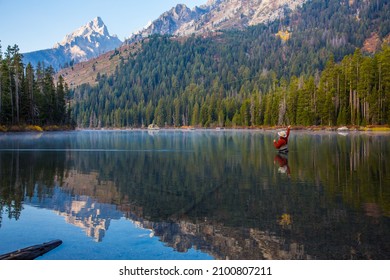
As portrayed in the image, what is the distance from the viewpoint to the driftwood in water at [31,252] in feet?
35.3

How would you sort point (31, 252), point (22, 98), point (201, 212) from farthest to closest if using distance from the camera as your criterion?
point (22, 98)
point (201, 212)
point (31, 252)

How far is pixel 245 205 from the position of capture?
17.4 meters

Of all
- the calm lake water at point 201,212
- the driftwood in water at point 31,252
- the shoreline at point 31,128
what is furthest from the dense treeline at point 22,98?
the driftwood in water at point 31,252

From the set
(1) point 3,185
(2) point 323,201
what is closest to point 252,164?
(2) point 323,201

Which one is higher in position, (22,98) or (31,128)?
(22,98)

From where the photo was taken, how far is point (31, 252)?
11219 millimetres

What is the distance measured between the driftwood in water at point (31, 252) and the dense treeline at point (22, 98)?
3256 inches

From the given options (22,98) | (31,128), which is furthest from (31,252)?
(31,128)

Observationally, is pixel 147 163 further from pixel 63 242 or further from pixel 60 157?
pixel 63 242

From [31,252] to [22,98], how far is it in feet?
311

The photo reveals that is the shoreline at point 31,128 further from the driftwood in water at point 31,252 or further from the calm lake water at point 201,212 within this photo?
the driftwood in water at point 31,252

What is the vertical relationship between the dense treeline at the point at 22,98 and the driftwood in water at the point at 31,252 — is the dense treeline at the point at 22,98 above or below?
above

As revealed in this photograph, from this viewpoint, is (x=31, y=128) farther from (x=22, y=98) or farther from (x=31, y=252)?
(x=31, y=252)

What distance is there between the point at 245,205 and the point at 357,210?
4.58m
